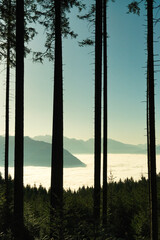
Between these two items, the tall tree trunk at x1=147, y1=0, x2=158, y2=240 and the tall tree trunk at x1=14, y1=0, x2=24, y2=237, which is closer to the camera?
the tall tree trunk at x1=147, y1=0, x2=158, y2=240

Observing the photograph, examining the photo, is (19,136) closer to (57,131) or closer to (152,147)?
(57,131)

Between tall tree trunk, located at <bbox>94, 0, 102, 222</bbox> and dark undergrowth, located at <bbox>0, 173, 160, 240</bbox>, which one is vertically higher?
tall tree trunk, located at <bbox>94, 0, 102, 222</bbox>

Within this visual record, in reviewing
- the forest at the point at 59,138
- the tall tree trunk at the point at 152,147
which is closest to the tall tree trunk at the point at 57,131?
the forest at the point at 59,138

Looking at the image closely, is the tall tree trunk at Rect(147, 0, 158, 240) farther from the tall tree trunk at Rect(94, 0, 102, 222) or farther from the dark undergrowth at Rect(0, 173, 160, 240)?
the tall tree trunk at Rect(94, 0, 102, 222)

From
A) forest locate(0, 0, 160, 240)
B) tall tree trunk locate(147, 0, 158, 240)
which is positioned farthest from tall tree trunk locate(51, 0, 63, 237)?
tall tree trunk locate(147, 0, 158, 240)

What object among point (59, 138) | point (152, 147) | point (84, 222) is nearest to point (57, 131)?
point (59, 138)

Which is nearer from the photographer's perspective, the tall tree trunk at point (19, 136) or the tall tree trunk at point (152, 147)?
the tall tree trunk at point (152, 147)

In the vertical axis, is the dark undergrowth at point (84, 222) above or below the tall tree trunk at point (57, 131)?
below

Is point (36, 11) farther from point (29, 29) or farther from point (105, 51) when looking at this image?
point (105, 51)

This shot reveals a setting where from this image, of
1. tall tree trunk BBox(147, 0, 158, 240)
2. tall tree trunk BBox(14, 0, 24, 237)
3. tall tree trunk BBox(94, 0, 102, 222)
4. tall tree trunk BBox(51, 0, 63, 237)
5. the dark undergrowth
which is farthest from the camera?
tall tree trunk BBox(94, 0, 102, 222)

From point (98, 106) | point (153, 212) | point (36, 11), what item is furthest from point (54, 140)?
point (36, 11)

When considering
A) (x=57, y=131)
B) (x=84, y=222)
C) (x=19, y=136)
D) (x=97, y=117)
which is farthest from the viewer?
(x=97, y=117)

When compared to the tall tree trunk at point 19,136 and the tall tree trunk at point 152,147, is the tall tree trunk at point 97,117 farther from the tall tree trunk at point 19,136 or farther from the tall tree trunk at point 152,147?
the tall tree trunk at point 19,136

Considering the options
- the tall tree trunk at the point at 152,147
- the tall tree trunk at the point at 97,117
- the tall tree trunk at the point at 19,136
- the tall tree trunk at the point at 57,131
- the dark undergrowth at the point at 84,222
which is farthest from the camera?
the tall tree trunk at the point at 97,117
